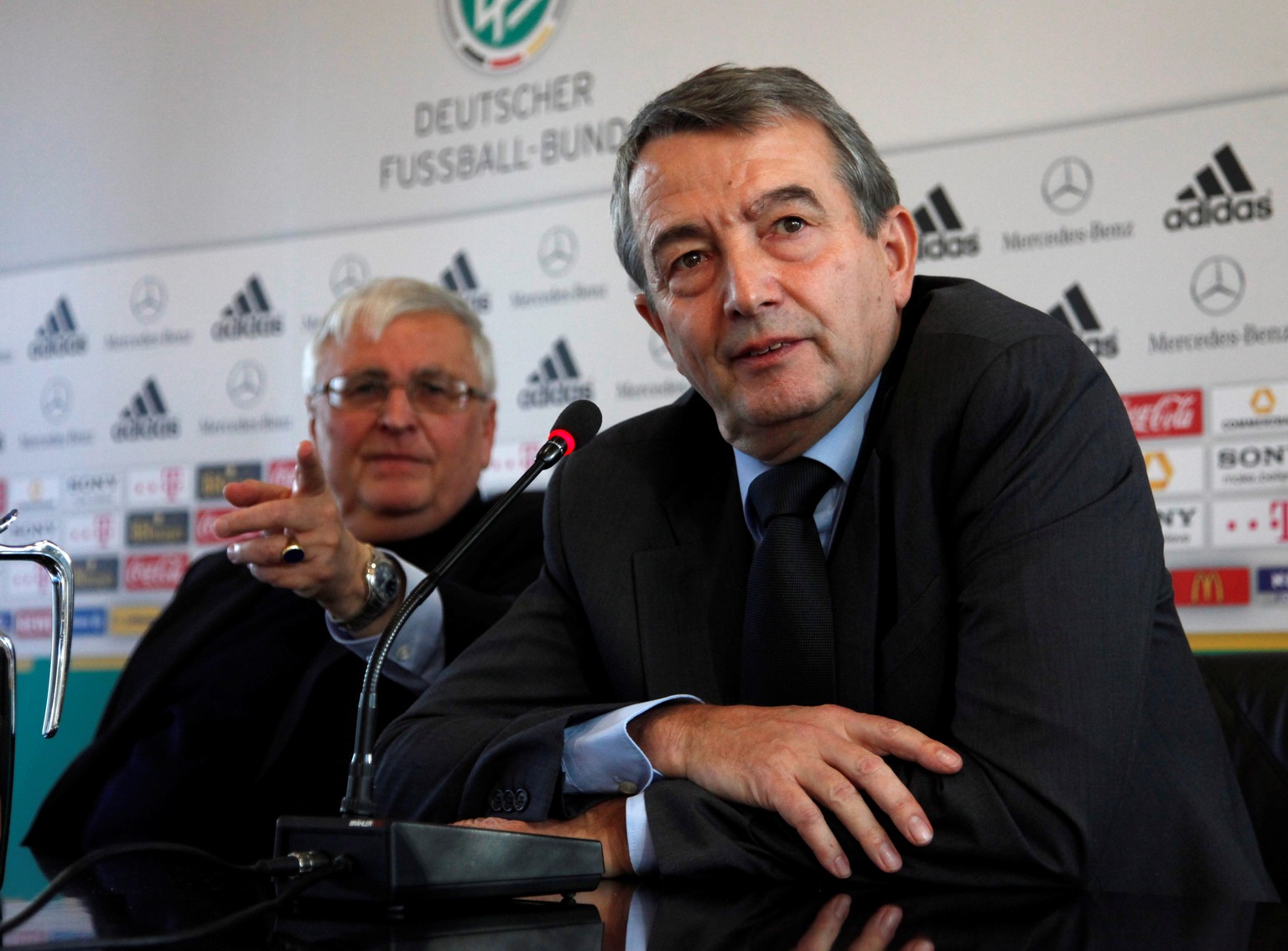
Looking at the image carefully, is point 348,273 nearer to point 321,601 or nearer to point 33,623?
point 33,623

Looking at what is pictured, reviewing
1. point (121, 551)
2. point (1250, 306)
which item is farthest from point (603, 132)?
point (121, 551)

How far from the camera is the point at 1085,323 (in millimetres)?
2949

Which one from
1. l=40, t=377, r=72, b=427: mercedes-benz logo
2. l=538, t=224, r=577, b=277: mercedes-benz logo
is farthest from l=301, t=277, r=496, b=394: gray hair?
l=40, t=377, r=72, b=427: mercedes-benz logo

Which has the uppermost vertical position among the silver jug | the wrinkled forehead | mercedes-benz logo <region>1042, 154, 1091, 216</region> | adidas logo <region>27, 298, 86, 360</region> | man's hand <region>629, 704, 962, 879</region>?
adidas logo <region>27, 298, 86, 360</region>

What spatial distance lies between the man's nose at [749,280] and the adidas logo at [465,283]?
2.26 metres

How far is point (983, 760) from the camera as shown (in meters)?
1.29

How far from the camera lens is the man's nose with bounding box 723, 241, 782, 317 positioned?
160 centimetres

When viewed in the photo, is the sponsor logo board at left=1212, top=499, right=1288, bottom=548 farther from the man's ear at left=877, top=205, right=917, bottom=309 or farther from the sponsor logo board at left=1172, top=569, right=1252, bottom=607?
the man's ear at left=877, top=205, right=917, bottom=309

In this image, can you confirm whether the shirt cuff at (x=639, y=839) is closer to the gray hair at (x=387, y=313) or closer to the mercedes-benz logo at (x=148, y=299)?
the gray hair at (x=387, y=313)

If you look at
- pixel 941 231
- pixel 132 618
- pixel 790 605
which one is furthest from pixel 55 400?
pixel 790 605

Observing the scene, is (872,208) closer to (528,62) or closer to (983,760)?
(983,760)

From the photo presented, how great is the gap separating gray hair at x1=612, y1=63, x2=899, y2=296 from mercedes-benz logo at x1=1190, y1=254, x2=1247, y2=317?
4.56 ft

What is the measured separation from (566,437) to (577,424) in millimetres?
32

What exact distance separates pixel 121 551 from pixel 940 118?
288cm
